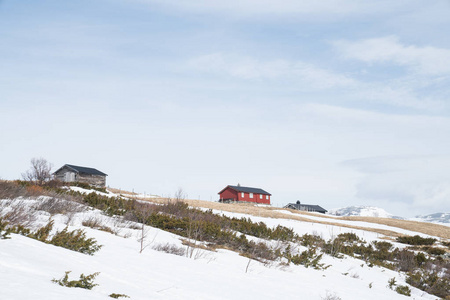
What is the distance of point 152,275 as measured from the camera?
6754 millimetres

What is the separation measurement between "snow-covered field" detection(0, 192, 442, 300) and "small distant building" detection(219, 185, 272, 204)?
167 feet

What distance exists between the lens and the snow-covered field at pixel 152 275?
436cm

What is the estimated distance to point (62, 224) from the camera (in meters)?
10.1

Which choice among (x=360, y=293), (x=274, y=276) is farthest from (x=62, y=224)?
(x=360, y=293)

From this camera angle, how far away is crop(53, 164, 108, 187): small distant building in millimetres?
46938

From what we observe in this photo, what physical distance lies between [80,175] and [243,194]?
28.9 metres

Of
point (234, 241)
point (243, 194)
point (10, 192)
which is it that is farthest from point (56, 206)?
point (243, 194)

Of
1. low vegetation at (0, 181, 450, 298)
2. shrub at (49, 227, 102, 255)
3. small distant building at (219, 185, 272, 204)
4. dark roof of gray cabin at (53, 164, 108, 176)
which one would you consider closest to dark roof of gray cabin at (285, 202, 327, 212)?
small distant building at (219, 185, 272, 204)

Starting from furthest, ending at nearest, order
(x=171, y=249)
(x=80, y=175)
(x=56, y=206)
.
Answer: (x=80, y=175) < (x=56, y=206) < (x=171, y=249)

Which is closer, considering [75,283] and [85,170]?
[75,283]

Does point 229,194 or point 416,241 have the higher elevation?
point 229,194

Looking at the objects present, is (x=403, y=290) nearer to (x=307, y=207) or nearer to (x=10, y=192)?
(x=10, y=192)

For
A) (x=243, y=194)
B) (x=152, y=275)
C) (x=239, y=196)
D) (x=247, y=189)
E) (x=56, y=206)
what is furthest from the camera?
(x=247, y=189)

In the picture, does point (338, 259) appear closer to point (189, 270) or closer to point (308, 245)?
point (308, 245)
